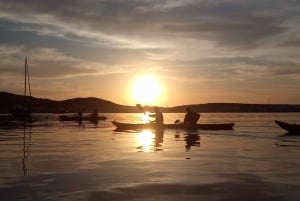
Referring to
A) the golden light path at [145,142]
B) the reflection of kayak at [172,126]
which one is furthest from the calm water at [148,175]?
the reflection of kayak at [172,126]

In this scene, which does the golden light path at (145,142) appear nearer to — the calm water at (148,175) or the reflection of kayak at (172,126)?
the calm water at (148,175)

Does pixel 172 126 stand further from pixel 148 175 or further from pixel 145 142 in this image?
pixel 148 175

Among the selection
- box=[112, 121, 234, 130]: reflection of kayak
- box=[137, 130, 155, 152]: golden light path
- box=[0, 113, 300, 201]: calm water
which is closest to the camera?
box=[0, 113, 300, 201]: calm water

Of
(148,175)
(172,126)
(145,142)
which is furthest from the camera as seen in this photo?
(172,126)

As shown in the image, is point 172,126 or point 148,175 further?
point 172,126

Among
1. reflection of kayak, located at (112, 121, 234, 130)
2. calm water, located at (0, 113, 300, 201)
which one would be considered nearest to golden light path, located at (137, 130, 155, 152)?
calm water, located at (0, 113, 300, 201)

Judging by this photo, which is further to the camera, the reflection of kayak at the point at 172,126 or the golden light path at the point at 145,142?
the reflection of kayak at the point at 172,126

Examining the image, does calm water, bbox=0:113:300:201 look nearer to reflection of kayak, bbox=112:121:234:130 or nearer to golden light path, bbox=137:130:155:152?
golden light path, bbox=137:130:155:152

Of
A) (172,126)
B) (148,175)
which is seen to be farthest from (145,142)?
(172,126)

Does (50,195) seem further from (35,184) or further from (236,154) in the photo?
(236,154)

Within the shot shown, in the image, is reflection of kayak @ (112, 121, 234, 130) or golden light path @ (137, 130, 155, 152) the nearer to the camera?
golden light path @ (137, 130, 155, 152)

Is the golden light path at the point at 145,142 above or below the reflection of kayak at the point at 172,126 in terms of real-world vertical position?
below

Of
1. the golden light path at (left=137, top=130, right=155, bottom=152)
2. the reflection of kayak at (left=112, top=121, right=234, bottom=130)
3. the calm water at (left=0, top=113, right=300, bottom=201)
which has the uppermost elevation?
the reflection of kayak at (left=112, top=121, right=234, bottom=130)

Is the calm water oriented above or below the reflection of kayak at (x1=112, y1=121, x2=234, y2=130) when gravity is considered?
below
